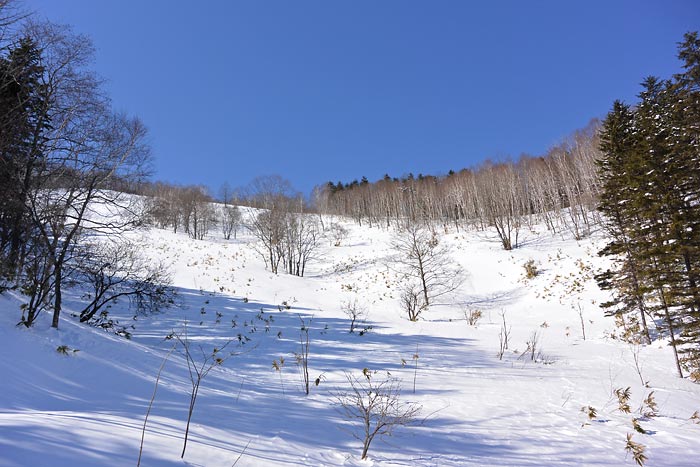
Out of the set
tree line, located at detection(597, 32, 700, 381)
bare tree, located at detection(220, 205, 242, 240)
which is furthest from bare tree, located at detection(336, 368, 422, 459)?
bare tree, located at detection(220, 205, 242, 240)

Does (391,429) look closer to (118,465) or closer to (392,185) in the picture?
(118,465)

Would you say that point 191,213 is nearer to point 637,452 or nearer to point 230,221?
point 230,221

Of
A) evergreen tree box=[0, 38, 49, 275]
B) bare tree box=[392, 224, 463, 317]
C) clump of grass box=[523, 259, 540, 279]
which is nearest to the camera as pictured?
evergreen tree box=[0, 38, 49, 275]

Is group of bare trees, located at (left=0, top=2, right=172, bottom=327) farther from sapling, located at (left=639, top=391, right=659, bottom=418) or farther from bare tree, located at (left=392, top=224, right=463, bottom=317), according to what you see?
bare tree, located at (left=392, top=224, right=463, bottom=317)

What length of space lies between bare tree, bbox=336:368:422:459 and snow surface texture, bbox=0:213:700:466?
0.20 meters

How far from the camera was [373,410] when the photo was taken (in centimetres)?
522

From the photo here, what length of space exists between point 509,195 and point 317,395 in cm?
3844

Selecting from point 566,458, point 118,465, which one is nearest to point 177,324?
point 118,465

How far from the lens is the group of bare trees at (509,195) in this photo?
32.7m

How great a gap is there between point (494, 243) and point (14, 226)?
1353 inches

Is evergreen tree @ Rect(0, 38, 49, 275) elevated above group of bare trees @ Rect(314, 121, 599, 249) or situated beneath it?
situated beneath

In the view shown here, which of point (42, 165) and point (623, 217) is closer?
point (42, 165)

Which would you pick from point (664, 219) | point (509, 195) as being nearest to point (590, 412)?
point (664, 219)

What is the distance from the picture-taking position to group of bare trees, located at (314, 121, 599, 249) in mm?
32688
